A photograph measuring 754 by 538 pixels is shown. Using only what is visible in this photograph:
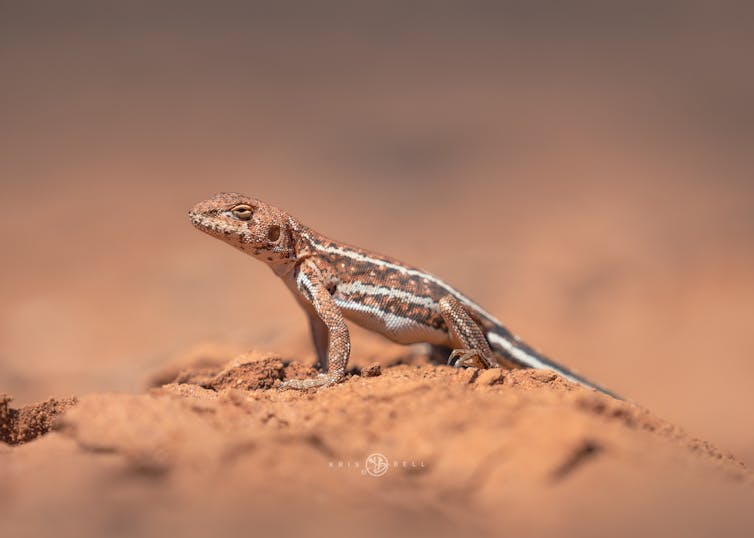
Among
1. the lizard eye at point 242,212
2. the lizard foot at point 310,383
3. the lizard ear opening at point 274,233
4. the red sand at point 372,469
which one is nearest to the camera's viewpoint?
the red sand at point 372,469

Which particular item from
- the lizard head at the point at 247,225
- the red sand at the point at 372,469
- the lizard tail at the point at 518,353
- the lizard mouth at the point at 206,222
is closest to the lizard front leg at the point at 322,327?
the lizard head at the point at 247,225

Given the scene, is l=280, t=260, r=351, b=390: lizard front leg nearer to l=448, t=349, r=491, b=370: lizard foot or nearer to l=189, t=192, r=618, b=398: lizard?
l=189, t=192, r=618, b=398: lizard

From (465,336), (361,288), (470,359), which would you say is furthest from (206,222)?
(470,359)

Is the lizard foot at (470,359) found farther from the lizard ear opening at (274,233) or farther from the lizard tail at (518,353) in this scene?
the lizard ear opening at (274,233)

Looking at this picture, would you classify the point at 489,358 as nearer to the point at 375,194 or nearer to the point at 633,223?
the point at 633,223

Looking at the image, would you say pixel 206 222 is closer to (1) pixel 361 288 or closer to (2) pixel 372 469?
(1) pixel 361 288

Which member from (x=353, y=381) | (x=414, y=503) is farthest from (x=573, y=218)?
(x=414, y=503)
